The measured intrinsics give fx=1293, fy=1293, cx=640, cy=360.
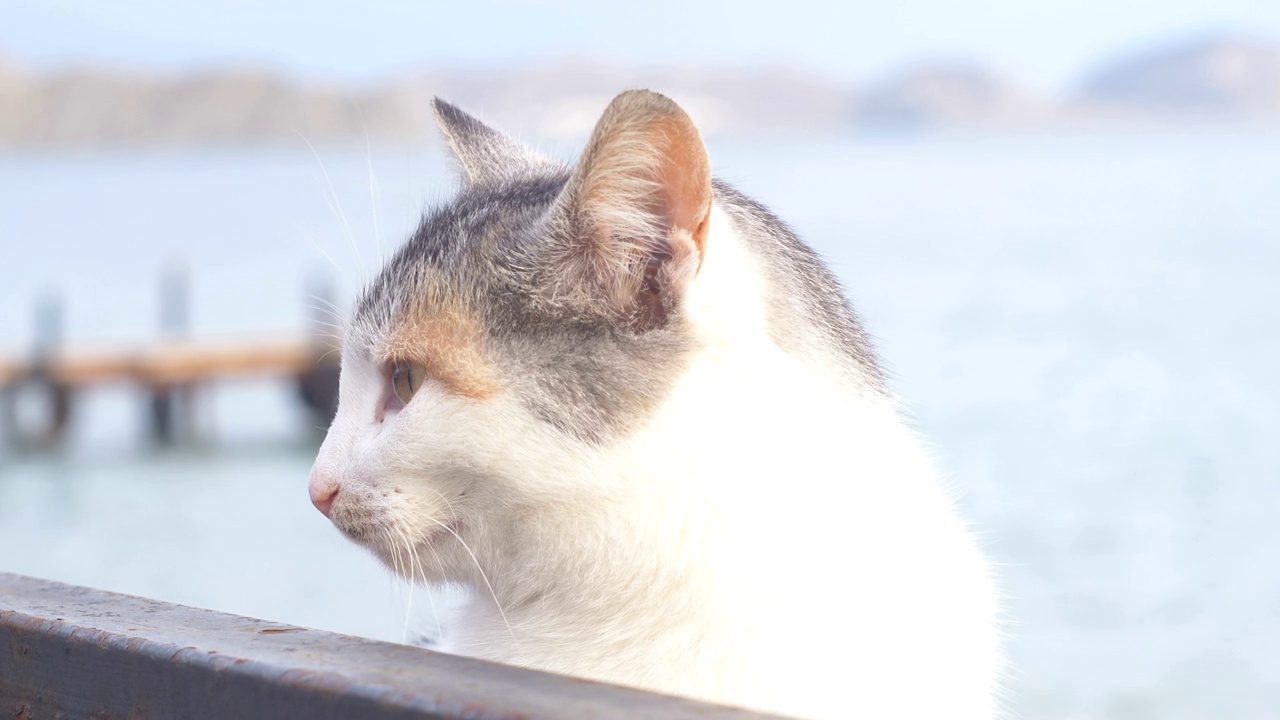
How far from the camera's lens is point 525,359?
6.59 ft

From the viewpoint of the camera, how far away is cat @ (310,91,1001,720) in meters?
1.86

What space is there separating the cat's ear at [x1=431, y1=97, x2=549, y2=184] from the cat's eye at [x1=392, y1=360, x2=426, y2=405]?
606 millimetres

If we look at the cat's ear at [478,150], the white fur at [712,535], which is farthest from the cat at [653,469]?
the cat's ear at [478,150]

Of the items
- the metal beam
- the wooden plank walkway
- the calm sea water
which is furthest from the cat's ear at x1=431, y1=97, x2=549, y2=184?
the wooden plank walkway

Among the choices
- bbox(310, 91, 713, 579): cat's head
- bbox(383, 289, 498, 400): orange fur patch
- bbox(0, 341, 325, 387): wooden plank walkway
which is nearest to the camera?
bbox(310, 91, 713, 579): cat's head

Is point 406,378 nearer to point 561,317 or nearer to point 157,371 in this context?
point 561,317

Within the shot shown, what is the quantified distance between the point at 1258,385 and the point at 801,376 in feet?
74.3

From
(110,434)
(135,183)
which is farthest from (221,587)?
(135,183)

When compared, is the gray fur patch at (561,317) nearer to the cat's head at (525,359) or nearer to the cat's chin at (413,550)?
the cat's head at (525,359)

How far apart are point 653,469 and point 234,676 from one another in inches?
31.0

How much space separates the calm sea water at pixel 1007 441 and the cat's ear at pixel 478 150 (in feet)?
0.28

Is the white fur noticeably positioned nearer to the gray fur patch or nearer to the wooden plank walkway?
the gray fur patch

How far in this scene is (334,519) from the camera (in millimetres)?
2098

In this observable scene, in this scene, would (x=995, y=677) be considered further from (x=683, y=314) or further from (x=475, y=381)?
(x=475, y=381)
